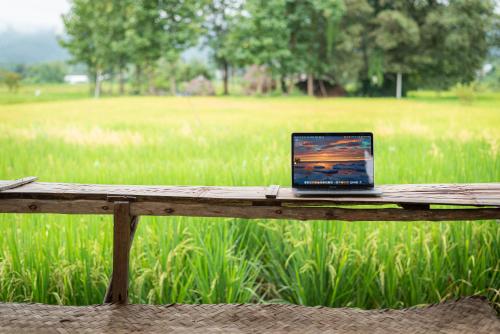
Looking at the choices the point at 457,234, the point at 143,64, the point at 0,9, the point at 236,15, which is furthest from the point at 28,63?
the point at 457,234

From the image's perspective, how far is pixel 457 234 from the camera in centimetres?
254

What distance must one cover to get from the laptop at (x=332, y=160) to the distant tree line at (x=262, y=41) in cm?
149

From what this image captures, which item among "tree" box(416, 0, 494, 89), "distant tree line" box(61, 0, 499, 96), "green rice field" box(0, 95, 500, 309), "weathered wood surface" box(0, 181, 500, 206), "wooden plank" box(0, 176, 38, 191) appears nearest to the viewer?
"weathered wood surface" box(0, 181, 500, 206)

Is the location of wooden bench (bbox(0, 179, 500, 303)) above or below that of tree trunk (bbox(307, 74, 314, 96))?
below

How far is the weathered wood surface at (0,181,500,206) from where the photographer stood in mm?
1708

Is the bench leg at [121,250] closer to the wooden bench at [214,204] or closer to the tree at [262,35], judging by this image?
the wooden bench at [214,204]

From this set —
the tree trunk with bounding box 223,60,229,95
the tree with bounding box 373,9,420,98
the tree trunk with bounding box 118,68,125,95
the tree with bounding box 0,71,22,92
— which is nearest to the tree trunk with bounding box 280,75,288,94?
the tree trunk with bounding box 223,60,229,95

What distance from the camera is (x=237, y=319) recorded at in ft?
6.07

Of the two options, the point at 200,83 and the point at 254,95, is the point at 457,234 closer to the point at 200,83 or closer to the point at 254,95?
the point at 254,95

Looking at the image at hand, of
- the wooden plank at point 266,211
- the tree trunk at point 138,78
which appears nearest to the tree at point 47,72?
the tree trunk at point 138,78

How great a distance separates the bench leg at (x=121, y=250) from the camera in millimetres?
1791

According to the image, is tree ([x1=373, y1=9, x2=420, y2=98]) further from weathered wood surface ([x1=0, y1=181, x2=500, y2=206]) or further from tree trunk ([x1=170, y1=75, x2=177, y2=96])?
weathered wood surface ([x1=0, y1=181, x2=500, y2=206])

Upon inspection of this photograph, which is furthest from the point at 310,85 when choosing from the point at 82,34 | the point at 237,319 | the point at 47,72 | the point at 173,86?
the point at 237,319

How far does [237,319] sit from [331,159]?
0.64m
